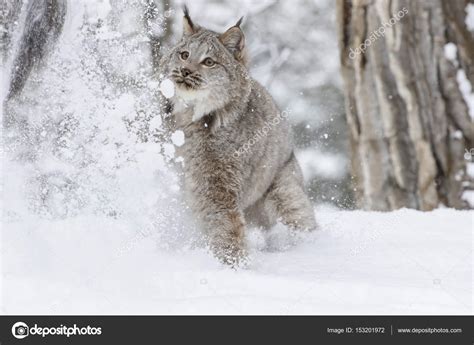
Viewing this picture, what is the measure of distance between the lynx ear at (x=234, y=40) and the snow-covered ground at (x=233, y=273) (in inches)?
49.8

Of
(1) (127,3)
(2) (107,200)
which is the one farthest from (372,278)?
(1) (127,3)

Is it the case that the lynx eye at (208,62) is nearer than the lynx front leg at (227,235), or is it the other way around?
the lynx front leg at (227,235)

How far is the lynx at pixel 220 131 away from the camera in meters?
4.02

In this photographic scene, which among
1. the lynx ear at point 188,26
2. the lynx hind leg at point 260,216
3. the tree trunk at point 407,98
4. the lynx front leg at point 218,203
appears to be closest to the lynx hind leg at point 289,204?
the lynx hind leg at point 260,216

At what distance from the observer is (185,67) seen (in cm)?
405

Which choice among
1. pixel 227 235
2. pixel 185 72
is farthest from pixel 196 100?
pixel 227 235

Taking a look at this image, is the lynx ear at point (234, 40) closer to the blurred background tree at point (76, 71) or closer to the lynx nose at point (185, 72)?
the lynx nose at point (185, 72)

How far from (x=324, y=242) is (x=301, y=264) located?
Result: 2.68ft

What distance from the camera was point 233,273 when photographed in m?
3.12

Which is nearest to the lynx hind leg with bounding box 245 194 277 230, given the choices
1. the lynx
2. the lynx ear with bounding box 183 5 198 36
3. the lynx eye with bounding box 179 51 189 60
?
the lynx

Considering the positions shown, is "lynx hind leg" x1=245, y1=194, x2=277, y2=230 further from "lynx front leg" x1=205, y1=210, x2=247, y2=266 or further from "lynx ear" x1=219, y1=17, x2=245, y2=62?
"lynx ear" x1=219, y1=17, x2=245, y2=62

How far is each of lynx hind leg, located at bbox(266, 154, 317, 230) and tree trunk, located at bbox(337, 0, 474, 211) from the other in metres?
1.87

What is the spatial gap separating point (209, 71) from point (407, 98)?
255cm

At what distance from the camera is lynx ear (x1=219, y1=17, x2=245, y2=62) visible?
4.28 m
